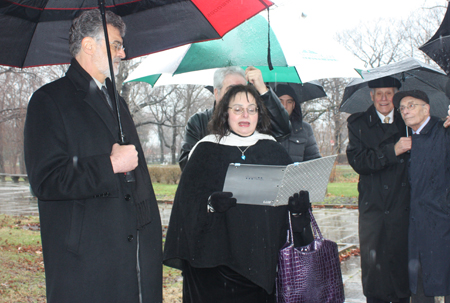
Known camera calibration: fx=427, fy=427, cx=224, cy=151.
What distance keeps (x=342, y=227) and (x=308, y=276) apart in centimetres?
723

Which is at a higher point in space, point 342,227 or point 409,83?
point 409,83

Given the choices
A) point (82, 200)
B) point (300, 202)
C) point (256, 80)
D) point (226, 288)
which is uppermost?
point (256, 80)

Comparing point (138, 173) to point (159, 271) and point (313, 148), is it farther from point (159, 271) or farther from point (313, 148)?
point (313, 148)

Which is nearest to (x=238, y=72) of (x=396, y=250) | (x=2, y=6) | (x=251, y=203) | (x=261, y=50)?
(x=261, y=50)

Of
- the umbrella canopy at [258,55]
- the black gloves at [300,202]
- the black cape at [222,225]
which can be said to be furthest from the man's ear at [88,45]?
the umbrella canopy at [258,55]

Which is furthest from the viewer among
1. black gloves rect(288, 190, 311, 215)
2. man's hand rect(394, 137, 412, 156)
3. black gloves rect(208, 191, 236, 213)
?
man's hand rect(394, 137, 412, 156)

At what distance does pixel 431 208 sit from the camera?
397cm

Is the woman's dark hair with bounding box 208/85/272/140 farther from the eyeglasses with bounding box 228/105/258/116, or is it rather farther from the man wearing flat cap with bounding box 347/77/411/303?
the man wearing flat cap with bounding box 347/77/411/303

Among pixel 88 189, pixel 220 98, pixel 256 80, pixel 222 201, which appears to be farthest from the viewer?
pixel 220 98

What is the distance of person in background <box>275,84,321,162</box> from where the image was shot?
4375mm

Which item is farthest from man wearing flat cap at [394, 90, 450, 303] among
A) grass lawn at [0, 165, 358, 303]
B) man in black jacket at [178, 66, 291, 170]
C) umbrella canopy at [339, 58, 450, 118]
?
grass lawn at [0, 165, 358, 303]

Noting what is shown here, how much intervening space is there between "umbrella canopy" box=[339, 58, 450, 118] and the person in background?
30.4 inches

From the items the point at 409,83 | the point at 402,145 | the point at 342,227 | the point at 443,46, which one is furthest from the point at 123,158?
the point at 342,227

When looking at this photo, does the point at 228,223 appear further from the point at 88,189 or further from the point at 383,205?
the point at 383,205
